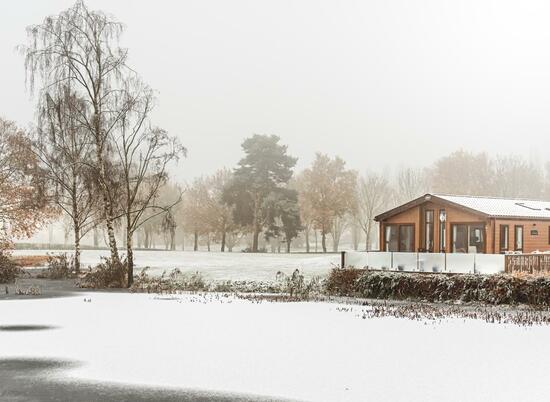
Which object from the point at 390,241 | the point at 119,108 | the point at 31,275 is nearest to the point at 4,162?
the point at 31,275

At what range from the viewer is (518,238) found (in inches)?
1275

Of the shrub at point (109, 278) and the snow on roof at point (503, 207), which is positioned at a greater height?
the snow on roof at point (503, 207)

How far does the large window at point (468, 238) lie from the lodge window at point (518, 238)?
172 centimetres

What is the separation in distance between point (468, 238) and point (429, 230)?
2577 millimetres

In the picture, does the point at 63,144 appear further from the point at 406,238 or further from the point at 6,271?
the point at 406,238

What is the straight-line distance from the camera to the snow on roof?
32125mm

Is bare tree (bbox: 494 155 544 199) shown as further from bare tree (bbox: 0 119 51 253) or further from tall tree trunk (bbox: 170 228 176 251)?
bare tree (bbox: 0 119 51 253)

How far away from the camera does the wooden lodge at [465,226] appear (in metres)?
31.6

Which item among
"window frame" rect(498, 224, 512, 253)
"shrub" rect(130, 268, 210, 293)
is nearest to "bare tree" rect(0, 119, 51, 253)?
"shrub" rect(130, 268, 210, 293)

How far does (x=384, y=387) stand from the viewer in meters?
9.40

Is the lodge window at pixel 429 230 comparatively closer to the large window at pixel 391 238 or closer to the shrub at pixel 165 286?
the large window at pixel 391 238

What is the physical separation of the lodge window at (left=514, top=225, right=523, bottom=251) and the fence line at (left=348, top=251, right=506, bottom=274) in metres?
6.00

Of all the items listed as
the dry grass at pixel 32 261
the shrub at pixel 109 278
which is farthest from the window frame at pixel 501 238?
the dry grass at pixel 32 261

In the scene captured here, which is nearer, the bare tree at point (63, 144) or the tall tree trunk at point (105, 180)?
Answer: the bare tree at point (63, 144)
